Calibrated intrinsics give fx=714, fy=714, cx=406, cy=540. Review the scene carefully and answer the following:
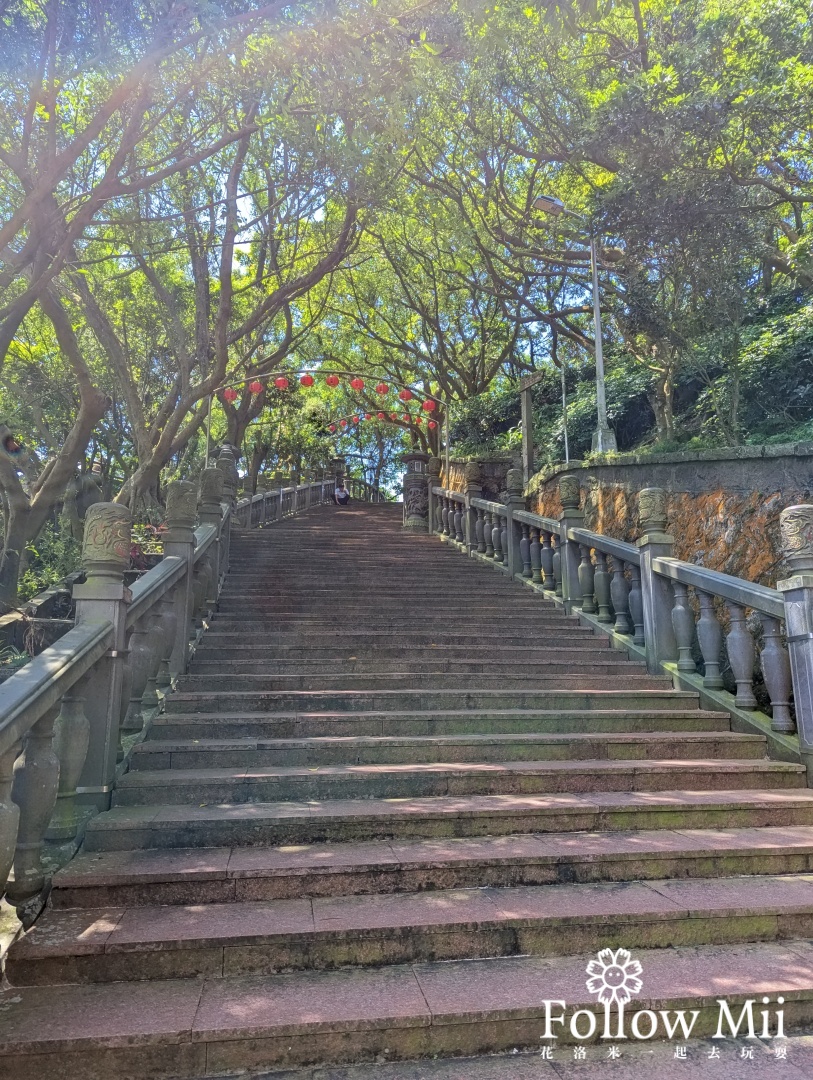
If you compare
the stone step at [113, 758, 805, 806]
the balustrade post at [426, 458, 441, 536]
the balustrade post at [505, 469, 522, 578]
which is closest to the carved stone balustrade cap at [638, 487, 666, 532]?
the stone step at [113, 758, 805, 806]

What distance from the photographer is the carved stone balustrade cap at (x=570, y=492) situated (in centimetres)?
784

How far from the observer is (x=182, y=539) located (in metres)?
5.80

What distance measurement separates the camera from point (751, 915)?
10.1ft

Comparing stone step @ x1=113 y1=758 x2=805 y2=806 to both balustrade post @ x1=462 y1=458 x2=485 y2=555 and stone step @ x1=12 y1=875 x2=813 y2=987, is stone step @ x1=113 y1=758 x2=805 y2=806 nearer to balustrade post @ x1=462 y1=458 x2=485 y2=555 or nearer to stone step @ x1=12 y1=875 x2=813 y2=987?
stone step @ x1=12 y1=875 x2=813 y2=987

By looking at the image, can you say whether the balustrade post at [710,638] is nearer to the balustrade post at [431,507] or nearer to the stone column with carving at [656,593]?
the stone column with carving at [656,593]

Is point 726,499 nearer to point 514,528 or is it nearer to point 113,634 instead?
point 514,528

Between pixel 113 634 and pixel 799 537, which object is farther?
pixel 799 537

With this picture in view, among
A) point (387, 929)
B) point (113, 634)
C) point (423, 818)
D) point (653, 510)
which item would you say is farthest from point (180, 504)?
point (653, 510)

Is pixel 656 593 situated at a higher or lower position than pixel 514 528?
lower

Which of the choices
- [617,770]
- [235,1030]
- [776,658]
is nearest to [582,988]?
[235,1030]

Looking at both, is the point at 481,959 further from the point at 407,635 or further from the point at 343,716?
the point at 407,635

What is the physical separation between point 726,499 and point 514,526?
3.31m

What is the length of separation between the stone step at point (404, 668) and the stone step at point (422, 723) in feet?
2.39

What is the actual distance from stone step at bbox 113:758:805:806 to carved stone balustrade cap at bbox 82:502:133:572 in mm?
1216
